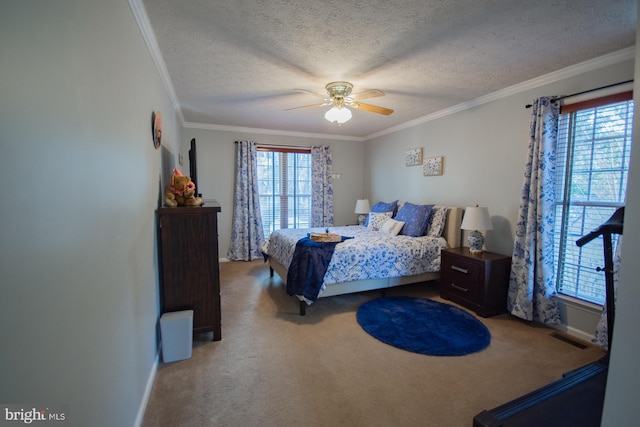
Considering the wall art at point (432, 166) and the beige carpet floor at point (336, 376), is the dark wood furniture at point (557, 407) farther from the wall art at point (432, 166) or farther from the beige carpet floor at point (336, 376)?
the wall art at point (432, 166)

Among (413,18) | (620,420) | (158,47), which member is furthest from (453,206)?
(158,47)

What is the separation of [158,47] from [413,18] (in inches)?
76.3

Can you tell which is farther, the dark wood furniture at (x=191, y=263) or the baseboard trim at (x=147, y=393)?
the dark wood furniture at (x=191, y=263)

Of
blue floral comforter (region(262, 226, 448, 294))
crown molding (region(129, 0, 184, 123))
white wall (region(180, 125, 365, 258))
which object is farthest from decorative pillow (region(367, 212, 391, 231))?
crown molding (region(129, 0, 184, 123))

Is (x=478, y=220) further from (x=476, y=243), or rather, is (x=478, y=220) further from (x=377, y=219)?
(x=377, y=219)

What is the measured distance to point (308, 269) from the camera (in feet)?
9.87

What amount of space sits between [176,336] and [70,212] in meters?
1.65

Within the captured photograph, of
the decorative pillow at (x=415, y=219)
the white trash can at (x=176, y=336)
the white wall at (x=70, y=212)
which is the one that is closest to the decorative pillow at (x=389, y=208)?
the decorative pillow at (x=415, y=219)

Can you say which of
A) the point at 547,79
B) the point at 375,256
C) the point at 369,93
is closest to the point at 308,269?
the point at 375,256

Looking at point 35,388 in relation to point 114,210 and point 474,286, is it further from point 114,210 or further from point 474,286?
point 474,286

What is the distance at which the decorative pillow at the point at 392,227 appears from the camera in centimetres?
402

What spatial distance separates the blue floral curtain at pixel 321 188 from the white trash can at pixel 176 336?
3.79 m

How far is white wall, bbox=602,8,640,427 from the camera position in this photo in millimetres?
725

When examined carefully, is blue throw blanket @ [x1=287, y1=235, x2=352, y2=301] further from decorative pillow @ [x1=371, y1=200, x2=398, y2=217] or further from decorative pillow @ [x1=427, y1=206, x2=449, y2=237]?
decorative pillow @ [x1=371, y1=200, x2=398, y2=217]
